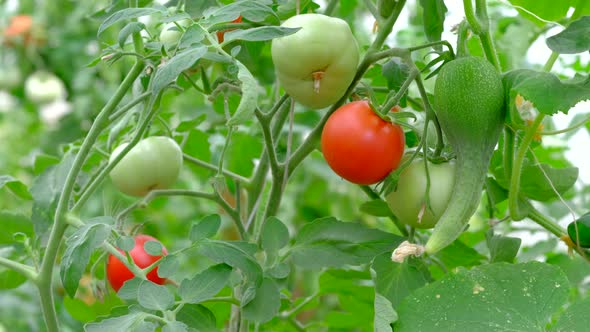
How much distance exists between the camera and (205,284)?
67 centimetres

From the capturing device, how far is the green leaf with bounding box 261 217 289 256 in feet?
2.41

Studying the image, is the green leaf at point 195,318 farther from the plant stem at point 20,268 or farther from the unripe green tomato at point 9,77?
the unripe green tomato at point 9,77

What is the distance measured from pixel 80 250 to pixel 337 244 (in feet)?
0.76

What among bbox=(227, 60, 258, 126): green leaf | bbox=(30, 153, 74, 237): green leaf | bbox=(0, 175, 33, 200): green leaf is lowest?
bbox=(0, 175, 33, 200): green leaf

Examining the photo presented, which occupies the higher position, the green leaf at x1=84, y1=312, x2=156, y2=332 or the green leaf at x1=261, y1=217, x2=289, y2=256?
the green leaf at x1=84, y1=312, x2=156, y2=332

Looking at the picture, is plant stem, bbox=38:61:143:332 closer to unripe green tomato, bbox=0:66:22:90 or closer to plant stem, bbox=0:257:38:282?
plant stem, bbox=0:257:38:282

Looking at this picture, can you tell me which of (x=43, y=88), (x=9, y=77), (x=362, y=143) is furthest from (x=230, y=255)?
(x=9, y=77)

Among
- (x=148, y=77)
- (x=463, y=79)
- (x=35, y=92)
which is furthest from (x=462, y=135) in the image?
(x=35, y=92)

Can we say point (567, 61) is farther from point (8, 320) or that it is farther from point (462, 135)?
point (8, 320)

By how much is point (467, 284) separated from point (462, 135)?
4.8 inches

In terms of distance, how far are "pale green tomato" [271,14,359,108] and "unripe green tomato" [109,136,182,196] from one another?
0.65 ft

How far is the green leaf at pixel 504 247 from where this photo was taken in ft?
2.50

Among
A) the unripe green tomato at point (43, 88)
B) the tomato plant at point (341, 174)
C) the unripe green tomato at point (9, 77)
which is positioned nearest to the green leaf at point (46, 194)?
the tomato plant at point (341, 174)

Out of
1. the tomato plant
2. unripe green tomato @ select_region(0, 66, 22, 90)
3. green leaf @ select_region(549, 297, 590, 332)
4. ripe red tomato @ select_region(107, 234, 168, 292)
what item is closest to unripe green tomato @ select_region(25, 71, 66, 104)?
unripe green tomato @ select_region(0, 66, 22, 90)
